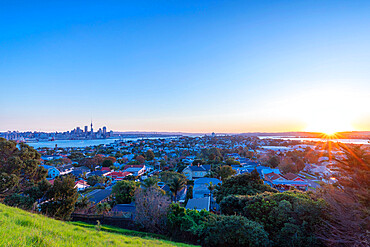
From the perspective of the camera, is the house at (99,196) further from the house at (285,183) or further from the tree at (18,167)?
the house at (285,183)

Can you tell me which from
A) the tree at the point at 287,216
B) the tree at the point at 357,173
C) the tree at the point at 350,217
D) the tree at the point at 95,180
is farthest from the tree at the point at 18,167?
the tree at the point at 357,173

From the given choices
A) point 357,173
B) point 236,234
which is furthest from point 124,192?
point 357,173

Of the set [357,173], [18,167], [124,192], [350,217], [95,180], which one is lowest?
[95,180]

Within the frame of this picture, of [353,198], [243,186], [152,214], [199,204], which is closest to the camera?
[353,198]

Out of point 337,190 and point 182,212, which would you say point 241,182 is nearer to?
point 182,212

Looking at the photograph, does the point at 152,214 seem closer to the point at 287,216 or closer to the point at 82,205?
the point at 82,205

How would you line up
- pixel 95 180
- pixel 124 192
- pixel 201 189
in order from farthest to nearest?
pixel 95 180, pixel 201 189, pixel 124 192

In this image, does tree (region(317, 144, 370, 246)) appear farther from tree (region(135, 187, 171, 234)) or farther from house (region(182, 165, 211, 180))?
house (region(182, 165, 211, 180))

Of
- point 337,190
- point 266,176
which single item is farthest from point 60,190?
point 266,176
